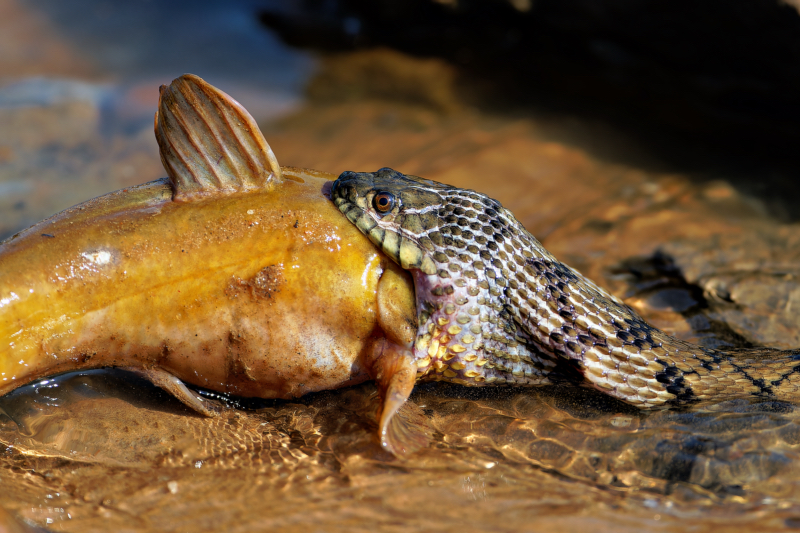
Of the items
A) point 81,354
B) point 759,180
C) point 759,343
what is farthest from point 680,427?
point 759,180

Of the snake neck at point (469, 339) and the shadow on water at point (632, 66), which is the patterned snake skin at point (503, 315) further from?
the shadow on water at point (632, 66)

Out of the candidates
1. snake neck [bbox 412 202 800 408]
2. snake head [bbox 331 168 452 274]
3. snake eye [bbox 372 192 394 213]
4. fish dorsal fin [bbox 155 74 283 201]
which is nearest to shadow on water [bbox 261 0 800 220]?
snake neck [bbox 412 202 800 408]

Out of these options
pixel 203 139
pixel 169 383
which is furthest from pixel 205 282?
pixel 203 139

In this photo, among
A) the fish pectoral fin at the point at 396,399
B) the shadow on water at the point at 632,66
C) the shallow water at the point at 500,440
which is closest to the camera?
the shallow water at the point at 500,440

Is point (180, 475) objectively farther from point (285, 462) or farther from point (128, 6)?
point (128, 6)

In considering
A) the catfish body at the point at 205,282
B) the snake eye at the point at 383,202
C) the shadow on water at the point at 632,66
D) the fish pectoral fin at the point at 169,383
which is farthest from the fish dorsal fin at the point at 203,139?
the shadow on water at the point at 632,66

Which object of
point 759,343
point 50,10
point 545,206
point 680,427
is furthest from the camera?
point 50,10

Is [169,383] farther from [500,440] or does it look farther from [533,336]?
[533,336]
